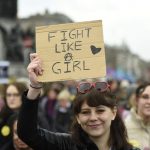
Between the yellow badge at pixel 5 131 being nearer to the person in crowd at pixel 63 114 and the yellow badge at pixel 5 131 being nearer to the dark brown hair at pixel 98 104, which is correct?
the dark brown hair at pixel 98 104

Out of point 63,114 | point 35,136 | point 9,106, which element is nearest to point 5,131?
point 9,106

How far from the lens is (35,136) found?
328 cm

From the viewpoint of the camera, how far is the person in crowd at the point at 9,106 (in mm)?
5027

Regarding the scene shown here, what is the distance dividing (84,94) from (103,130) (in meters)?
0.25

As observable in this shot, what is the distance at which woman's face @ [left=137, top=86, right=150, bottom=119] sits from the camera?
5.02 m

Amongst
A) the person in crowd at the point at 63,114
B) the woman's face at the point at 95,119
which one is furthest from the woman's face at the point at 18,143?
the person in crowd at the point at 63,114

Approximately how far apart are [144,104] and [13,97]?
2.29 m

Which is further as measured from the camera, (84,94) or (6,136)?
(6,136)

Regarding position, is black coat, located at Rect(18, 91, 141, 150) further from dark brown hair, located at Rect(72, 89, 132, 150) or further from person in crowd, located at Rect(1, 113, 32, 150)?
person in crowd, located at Rect(1, 113, 32, 150)

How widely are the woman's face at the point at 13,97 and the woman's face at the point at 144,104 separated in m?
2.05

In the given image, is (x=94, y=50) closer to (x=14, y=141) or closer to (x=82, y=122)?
(x=82, y=122)

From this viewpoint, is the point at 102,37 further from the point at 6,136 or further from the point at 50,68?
the point at 6,136

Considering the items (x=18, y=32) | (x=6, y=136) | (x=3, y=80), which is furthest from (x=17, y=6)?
(x=6, y=136)

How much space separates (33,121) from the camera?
327 centimetres
